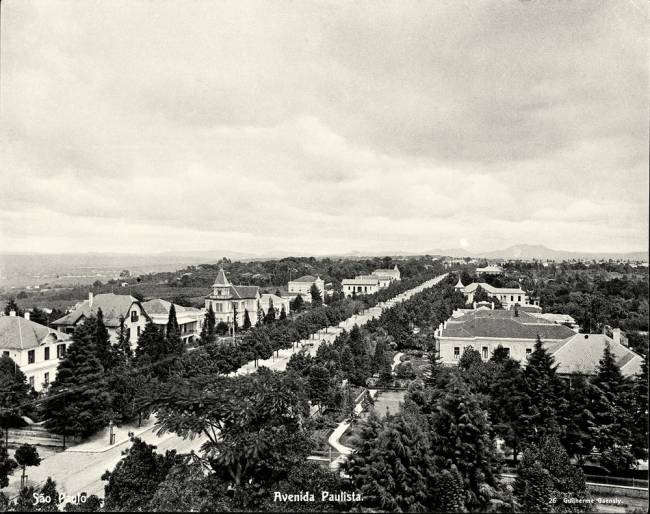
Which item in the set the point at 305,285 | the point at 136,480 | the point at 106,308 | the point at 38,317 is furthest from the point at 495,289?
the point at 136,480

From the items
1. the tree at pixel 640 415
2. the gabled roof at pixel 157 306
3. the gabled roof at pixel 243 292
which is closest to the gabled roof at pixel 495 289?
the gabled roof at pixel 243 292

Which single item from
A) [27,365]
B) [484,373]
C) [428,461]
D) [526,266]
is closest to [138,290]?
[27,365]

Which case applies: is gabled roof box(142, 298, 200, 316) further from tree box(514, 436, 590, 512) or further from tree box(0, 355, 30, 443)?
tree box(514, 436, 590, 512)

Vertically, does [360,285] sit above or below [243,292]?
below

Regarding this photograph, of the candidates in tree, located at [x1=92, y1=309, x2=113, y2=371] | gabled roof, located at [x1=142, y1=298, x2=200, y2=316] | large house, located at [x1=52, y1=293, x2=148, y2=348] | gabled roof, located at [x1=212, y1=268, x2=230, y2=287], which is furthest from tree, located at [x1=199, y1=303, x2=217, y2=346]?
tree, located at [x1=92, y1=309, x2=113, y2=371]

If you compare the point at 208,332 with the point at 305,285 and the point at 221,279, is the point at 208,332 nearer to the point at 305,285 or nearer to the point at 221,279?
the point at 221,279

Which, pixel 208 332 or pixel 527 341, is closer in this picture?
pixel 527 341
